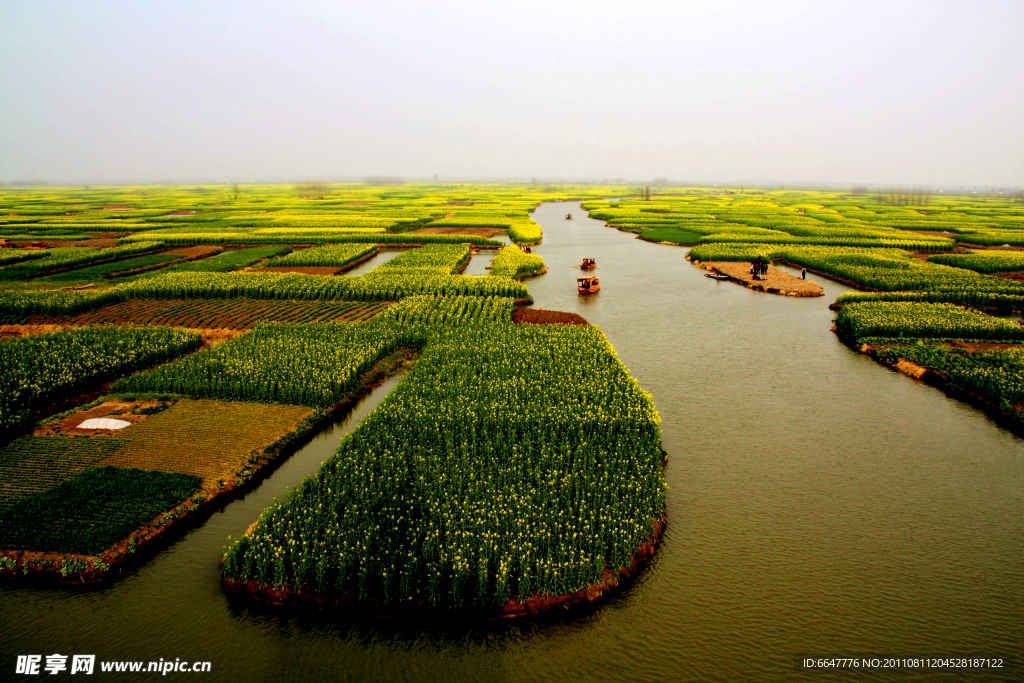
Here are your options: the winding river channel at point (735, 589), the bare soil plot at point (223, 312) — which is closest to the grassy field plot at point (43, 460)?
the winding river channel at point (735, 589)

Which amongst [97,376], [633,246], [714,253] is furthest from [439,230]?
[97,376]

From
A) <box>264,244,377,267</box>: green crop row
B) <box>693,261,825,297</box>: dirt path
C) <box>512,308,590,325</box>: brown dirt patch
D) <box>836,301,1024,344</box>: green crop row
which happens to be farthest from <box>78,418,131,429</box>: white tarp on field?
<box>693,261,825,297</box>: dirt path

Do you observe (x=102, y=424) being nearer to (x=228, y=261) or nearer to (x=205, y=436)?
(x=205, y=436)

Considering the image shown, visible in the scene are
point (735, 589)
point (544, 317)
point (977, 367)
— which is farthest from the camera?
point (544, 317)

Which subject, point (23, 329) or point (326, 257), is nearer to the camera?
point (23, 329)

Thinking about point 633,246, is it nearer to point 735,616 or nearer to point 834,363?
point 834,363

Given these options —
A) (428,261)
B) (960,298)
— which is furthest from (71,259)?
(960,298)
